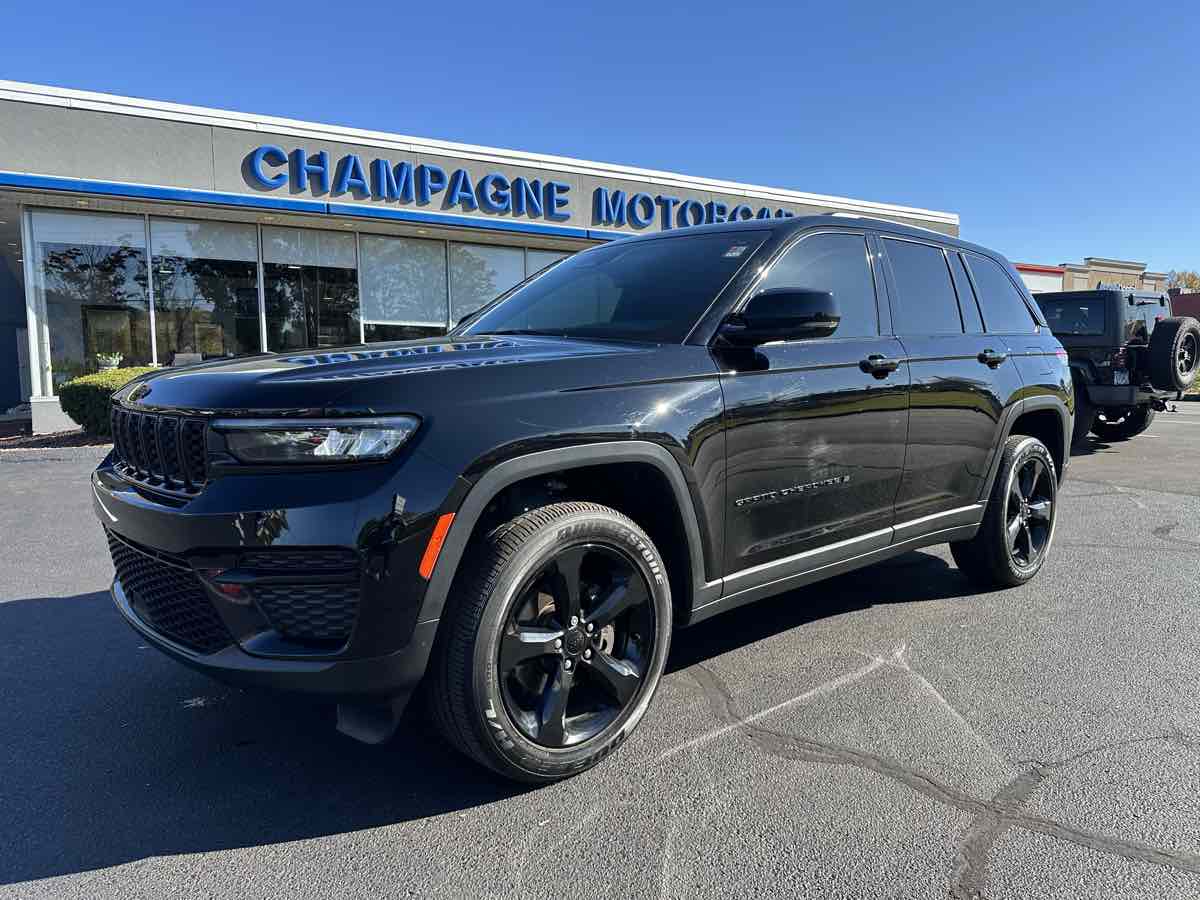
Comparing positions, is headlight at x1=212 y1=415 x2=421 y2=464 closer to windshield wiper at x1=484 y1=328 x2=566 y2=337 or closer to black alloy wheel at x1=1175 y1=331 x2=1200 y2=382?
windshield wiper at x1=484 y1=328 x2=566 y2=337

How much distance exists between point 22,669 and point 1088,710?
4.33 m

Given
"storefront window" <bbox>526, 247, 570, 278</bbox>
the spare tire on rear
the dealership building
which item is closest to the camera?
the spare tire on rear

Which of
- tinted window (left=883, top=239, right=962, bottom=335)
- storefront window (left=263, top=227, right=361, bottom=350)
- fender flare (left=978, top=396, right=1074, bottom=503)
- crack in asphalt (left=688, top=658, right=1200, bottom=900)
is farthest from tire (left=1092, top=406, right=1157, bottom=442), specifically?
storefront window (left=263, top=227, right=361, bottom=350)

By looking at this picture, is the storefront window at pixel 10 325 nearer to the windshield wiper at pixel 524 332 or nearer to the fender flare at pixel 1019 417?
the windshield wiper at pixel 524 332

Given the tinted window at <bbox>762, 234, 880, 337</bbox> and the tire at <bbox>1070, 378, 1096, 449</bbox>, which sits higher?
the tinted window at <bbox>762, 234, 880, 337</bbox>

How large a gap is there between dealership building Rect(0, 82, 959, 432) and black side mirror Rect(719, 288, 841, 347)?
1331 centimetres

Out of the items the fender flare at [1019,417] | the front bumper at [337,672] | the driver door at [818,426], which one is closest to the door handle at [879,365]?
the driver door at [818,426]

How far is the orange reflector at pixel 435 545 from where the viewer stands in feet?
7.38

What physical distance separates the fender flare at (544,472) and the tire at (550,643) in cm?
12

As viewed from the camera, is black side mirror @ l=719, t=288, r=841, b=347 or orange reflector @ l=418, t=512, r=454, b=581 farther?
black side mirror @ l=719, t=288, r=841, b=347

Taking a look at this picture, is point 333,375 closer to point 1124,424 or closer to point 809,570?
point 809,570

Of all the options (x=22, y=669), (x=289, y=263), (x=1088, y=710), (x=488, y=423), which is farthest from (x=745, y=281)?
(x=289, y=263)

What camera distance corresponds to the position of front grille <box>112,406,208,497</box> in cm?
238

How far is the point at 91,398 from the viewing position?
462 inches
